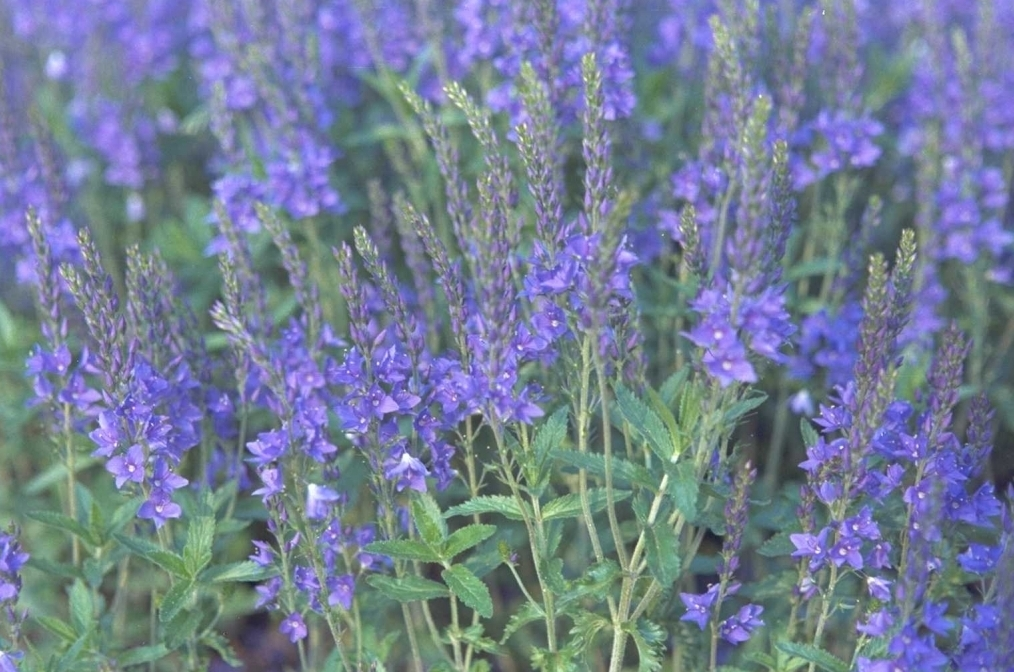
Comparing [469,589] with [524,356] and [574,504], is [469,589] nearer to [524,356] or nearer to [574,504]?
[574,504]

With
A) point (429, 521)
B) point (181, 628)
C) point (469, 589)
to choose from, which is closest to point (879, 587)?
point (469, 589)

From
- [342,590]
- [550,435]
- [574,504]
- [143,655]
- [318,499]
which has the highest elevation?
[550,435]

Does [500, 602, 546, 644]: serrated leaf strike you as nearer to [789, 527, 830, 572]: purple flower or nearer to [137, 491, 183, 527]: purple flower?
[789, 527, 830, 572]: purple flower

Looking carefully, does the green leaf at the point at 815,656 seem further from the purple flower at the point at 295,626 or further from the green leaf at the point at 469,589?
the purple flower at the point at 295,626

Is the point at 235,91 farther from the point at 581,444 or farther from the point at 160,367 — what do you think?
the point at 581,444

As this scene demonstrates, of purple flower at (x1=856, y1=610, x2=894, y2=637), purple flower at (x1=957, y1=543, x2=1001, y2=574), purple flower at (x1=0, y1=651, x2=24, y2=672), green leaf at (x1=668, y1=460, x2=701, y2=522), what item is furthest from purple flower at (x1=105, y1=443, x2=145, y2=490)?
purple flower at (x1=957, y1=543, x2=1001, y2=574)
